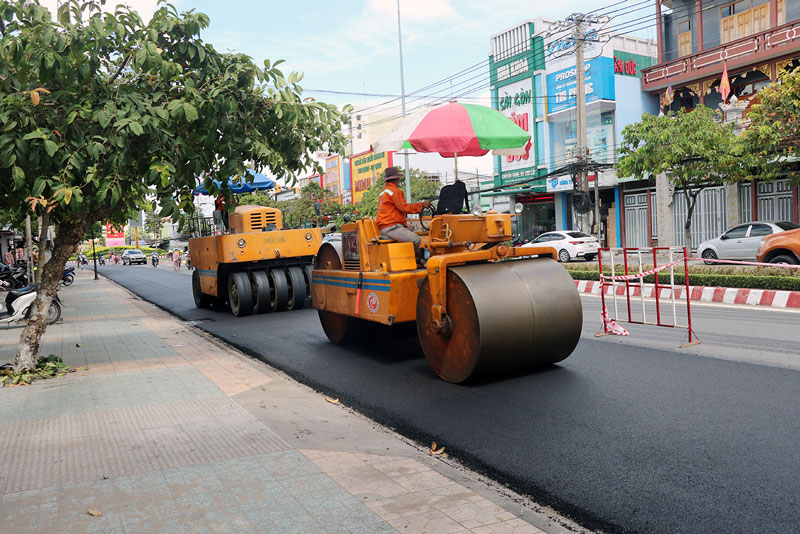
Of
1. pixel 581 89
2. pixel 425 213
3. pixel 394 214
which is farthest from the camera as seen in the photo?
pixel 581 89

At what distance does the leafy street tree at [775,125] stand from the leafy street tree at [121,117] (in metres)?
14.3

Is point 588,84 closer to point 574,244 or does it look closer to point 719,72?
point 719,72

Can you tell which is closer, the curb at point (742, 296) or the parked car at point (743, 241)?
the curb at point (742, 296)

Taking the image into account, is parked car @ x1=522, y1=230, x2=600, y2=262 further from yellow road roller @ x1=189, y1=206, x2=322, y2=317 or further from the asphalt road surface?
the asphalt road surface

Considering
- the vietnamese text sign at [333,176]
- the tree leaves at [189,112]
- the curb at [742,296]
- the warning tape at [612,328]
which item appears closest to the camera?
the tree leaves at [189,112]

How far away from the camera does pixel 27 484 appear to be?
4246 millimetres

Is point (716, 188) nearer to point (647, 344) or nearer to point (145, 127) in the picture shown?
point (647, 344)

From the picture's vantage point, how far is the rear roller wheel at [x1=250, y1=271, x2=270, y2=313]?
1384cm

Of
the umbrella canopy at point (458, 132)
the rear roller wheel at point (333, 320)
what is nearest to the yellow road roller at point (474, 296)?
the umbrella canopy at point (458, 132)

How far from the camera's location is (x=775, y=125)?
18.0m

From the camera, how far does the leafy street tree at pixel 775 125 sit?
17.6m

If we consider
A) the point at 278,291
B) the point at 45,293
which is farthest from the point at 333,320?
the point at 278,291

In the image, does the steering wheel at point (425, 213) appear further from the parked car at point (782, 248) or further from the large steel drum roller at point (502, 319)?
the parked car at point (782, 248)

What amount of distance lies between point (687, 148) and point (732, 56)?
6.23 meters
